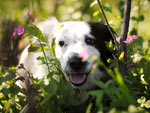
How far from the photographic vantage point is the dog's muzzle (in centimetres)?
229

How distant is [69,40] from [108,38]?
1.63 ft

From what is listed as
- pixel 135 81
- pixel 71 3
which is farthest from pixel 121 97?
pixel 71 3

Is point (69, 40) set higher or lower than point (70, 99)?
higher

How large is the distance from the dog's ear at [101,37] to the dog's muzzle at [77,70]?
1.48ft

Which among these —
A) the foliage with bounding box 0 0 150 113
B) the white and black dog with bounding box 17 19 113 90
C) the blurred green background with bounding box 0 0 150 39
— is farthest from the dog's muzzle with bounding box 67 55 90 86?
the blurred green background with bounding box 0 0 150 39

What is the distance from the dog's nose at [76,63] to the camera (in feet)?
7.47

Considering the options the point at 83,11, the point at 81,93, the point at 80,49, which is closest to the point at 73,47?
the point at 80,49

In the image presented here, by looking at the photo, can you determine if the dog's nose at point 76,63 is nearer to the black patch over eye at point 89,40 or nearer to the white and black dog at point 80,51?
the white and black dog at point 80,51

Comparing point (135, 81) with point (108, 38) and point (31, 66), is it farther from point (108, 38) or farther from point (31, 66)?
point (31, 66)

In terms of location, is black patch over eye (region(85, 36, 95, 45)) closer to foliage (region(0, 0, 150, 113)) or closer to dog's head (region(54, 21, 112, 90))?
dog's head (region(54, 21, 112, 90))

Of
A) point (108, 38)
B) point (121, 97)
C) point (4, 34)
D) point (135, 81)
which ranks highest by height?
point (4, 34)

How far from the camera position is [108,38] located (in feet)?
9.67

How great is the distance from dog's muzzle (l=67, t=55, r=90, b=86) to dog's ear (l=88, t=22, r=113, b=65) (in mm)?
451

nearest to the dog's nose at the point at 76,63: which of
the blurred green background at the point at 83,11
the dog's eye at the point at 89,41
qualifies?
the dog's eye at the point at 89,41
